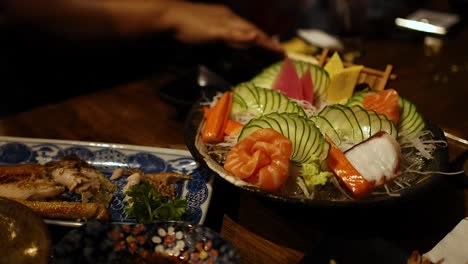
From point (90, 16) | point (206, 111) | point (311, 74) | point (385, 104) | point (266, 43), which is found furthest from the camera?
point (90, 16)

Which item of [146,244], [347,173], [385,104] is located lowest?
[146,244]

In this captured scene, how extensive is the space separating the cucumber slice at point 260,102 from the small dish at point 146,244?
96 cm

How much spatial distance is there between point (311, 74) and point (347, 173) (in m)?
1.03

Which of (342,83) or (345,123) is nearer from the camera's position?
(345,123)

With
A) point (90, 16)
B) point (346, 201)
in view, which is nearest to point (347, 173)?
point (346, 201)

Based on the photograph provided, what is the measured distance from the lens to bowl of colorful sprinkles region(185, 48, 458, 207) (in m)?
1.94

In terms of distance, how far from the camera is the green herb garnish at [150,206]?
1.99 m

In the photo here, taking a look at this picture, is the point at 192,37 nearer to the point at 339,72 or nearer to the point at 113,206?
the point at 339,72

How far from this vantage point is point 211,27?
12.8 feet

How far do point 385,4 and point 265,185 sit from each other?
4.51 meters

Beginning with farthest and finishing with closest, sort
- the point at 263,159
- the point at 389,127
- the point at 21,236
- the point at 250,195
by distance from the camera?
the point at 389,127, the point at 250,195, the point at 263,159, the point at 21,236

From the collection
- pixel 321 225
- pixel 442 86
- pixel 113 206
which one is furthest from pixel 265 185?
pixel 442 86

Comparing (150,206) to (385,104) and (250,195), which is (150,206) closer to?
(250,195)

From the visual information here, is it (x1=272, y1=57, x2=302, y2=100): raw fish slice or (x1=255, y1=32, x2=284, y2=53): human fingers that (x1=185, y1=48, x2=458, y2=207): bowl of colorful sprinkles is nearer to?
(x1=272, y1=57, x2=302, y2=100): raw fish slice
